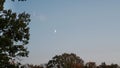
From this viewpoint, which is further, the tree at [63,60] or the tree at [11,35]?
the tree at [63,60]

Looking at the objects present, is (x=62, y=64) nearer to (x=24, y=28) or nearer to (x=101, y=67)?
(x=101, y=67)

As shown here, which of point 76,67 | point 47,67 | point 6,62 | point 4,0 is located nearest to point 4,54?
point 6,62

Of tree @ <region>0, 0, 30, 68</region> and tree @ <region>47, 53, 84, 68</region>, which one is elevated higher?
tree @ <region>47, 53, 84, 68</region>

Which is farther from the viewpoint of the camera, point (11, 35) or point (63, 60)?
point (63, 60)

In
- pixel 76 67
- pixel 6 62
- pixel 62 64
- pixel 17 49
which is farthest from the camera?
pixel 62 64

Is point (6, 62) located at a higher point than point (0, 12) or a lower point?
lower

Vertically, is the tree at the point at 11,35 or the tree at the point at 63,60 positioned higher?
the tree at the point at 63,60

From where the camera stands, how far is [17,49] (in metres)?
35.7

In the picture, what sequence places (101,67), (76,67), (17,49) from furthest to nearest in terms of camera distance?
(101,67) → (76,67) → (17,49)

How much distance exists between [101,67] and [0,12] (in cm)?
7929

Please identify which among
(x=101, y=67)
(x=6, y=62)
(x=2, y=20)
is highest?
(x=101, y=67)

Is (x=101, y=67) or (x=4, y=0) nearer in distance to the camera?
(x=4, y=0)

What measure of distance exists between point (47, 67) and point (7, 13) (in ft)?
304

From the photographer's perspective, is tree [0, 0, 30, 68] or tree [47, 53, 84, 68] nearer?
tree [0, 0, 30, 68]
